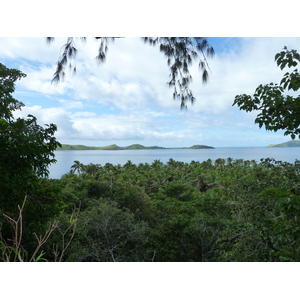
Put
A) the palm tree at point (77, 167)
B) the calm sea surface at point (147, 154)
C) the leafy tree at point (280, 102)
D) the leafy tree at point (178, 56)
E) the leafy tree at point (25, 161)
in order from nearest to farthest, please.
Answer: the leafy tree at point (280, 102)
the leafy tree at point (178, 56)
the leafy tree at point (25, 161)
the calm sea surface at point (147, 154)
the palm tree at point (77, 167)

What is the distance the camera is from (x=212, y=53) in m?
2.26

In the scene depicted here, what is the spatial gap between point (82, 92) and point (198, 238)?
3834mm

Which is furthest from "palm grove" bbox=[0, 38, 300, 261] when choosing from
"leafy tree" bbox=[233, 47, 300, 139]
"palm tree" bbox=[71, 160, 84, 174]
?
"palm tree" bbox=[71, 160, 84, 174]

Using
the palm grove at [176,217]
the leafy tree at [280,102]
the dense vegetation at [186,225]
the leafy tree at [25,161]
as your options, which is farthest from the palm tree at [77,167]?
the leafy tree at [280,102]

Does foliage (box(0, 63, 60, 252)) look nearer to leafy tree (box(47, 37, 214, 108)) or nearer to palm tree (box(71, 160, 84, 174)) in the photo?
leafy tree (box(47, 37, 214, 108))

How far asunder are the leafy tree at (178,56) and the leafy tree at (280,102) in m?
0.57

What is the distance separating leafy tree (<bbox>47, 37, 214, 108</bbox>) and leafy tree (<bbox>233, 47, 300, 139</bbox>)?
0.57 meters

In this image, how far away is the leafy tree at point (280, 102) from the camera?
1642mm

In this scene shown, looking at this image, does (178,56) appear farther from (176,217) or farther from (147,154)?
(147,154)

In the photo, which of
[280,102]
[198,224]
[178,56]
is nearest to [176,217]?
[198,224]

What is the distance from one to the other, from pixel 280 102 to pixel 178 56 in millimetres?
1082

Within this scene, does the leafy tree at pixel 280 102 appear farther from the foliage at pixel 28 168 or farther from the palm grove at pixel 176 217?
the foliage at pixel 28 168
